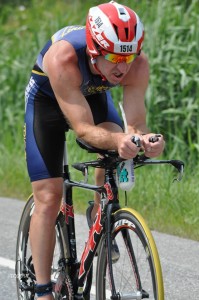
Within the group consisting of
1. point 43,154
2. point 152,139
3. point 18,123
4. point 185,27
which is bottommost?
point 18,123

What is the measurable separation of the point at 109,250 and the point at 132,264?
0.13m

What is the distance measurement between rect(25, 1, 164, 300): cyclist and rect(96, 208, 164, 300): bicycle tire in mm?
334

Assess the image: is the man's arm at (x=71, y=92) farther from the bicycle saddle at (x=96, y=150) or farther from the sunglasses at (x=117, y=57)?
the sunglasses at (x=117, y=57)

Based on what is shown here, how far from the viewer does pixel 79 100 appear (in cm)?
459

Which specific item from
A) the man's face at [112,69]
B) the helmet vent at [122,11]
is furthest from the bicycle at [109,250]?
the helmet vent at [122,11]

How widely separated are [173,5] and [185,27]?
0.60 m

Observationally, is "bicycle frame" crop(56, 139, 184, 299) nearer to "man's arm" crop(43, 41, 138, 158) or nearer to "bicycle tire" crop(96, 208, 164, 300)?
"bicycle tire" crop(96, 208, 164, 300)

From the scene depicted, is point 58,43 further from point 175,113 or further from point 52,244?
point 175,113

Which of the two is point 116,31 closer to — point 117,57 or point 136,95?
point 117,57

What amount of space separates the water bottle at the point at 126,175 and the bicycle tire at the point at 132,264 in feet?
0.36

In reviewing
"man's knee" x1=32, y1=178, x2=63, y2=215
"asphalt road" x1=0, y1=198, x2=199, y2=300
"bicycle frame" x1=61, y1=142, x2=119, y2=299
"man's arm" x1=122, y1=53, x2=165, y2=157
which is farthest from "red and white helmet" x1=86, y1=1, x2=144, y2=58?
"asphalt road" x1=0, y1=198, x2=199, y2=300

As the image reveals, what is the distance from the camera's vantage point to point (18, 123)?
34.5 feet

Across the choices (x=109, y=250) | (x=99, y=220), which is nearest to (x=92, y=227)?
(x=99, y=220)

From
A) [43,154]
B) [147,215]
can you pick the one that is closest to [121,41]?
[43,154]
